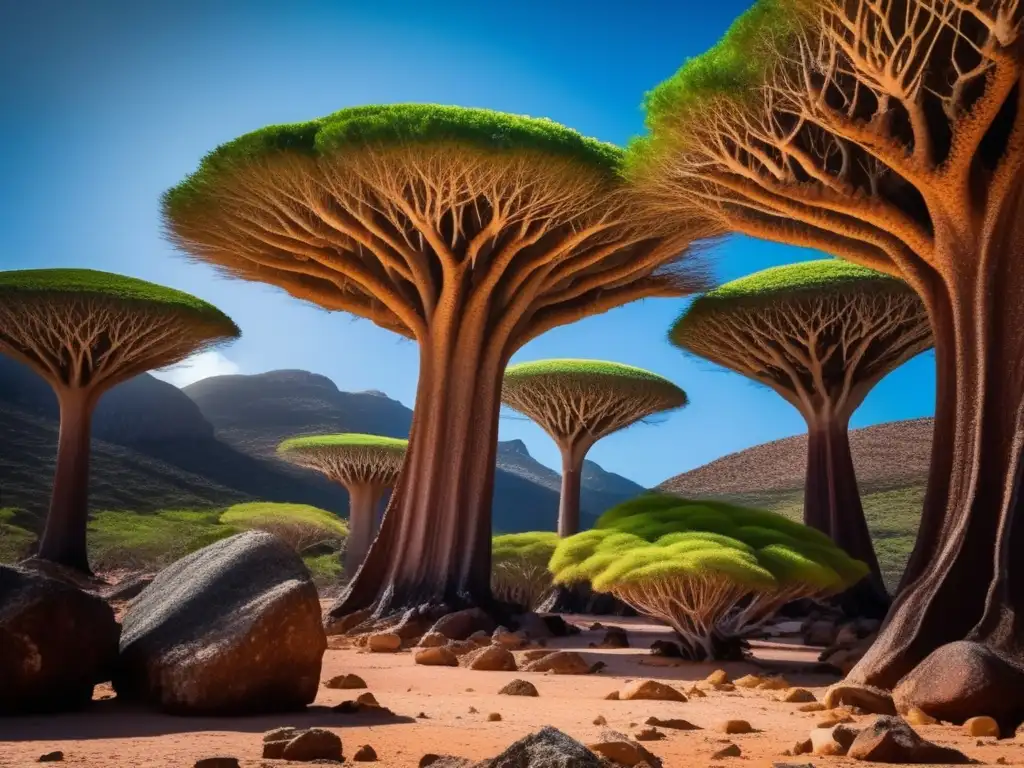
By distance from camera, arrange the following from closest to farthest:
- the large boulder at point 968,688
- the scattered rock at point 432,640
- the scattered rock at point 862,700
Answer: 1. the large boulder at point 968,688
2. the scattered rock at point 862,700
3. the scattered rock at point 432,640

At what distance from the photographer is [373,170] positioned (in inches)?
542

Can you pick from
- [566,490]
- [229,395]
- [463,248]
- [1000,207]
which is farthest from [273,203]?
[229,395]

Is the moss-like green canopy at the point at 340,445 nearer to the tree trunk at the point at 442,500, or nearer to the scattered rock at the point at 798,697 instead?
the tree trunk at the point at 442,500

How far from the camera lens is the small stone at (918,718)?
6.45m

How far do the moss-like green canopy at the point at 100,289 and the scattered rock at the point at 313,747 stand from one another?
22.5 m

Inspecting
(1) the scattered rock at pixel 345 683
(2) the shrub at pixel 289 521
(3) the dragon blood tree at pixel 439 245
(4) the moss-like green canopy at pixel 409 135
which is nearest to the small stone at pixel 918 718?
(1) the scattered rock at pixel 345 683

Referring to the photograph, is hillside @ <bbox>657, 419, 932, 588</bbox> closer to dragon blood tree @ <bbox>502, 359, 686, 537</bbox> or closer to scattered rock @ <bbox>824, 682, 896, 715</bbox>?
dragon blood tree @ <bbox>502, 359, 686, 537</bbox>

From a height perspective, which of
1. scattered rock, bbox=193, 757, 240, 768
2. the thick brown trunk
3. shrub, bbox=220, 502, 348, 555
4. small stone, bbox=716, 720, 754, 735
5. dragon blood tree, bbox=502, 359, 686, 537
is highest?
dragon blood tree, bbox=502, 359, 686, 537

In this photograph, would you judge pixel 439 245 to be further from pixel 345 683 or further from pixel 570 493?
pixel 570 493

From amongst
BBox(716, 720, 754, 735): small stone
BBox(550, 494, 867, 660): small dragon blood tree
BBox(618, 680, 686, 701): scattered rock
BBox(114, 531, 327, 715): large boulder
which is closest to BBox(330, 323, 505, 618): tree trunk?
BBox(550, 494, 867, 660): small dragon blood tree

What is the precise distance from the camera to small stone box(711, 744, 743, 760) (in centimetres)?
474

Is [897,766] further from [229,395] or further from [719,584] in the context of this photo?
[229,395]

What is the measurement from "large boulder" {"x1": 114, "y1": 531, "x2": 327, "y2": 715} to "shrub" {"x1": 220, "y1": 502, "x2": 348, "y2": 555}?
94.9 feet

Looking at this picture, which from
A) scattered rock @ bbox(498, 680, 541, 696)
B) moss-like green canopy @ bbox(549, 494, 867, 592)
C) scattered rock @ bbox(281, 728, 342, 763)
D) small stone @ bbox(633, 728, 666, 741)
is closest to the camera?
scattered rock @ bbox(281, 728, 342, 763)
